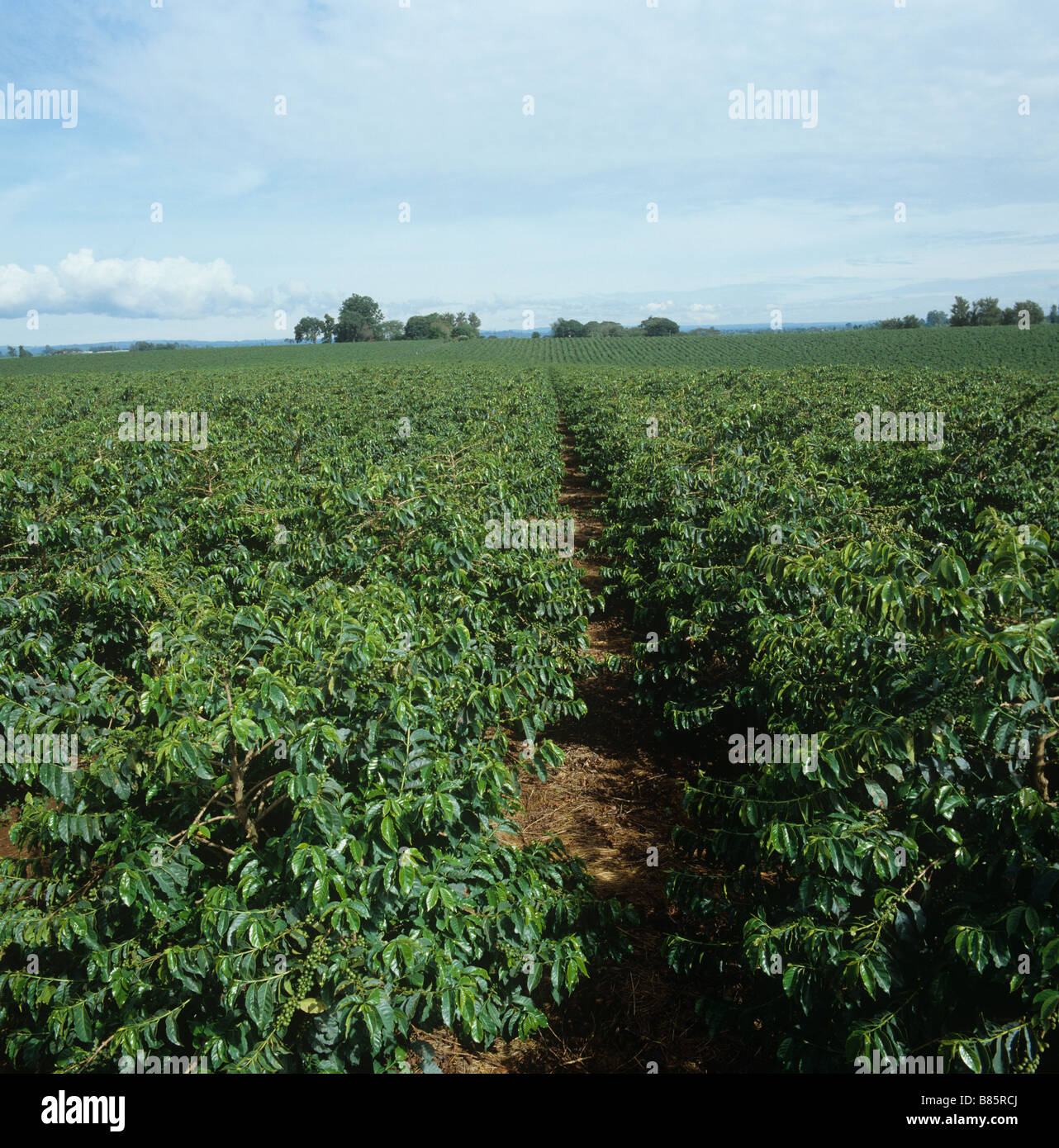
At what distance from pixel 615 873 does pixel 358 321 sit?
4607 inches

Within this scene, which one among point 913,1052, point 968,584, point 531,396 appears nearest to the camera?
point 913,1052

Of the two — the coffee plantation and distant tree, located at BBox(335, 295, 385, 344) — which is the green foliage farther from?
the coffee plantation

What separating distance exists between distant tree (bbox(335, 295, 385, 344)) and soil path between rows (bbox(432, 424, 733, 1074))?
108731 millimetres

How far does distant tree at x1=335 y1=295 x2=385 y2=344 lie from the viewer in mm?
108625

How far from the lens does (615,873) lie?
14.9ft

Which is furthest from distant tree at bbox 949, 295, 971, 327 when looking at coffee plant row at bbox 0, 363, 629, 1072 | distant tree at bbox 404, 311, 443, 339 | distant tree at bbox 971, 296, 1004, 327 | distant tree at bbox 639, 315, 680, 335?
coffee plant row at bbox 0, 363, 629, 1072

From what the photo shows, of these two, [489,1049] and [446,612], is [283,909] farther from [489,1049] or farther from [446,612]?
[446,612]

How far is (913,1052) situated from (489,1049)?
1.95 meters

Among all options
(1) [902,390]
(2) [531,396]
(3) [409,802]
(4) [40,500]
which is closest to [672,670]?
(3) [409,802]

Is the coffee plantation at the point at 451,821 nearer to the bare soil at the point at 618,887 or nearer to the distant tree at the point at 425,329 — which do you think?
the bare soil at the point at 618,887

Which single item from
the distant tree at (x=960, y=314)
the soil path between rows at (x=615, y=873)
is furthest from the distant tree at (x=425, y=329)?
the soil path between rows at (x=615, y=873)

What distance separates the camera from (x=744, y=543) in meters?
6.05

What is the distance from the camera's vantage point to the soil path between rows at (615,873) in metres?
3.25
